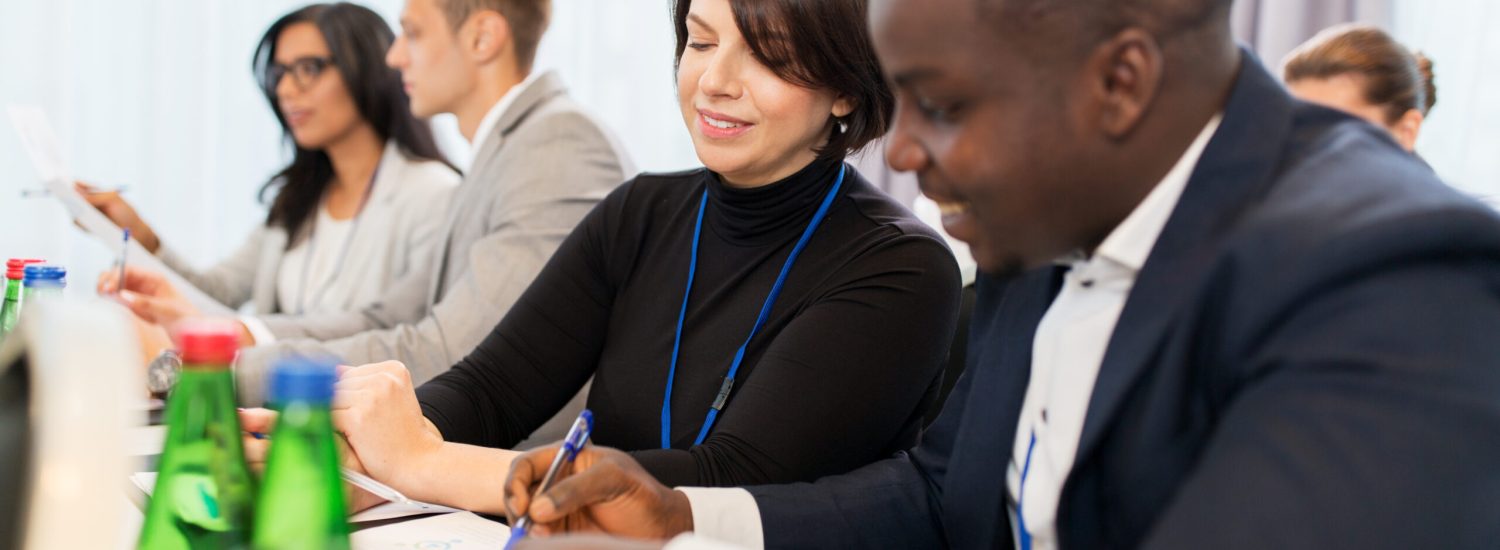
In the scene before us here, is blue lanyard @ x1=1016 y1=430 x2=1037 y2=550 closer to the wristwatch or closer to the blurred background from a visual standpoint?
the wristwatch

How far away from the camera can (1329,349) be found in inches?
24.5

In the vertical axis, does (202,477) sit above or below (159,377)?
above

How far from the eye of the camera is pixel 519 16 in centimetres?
248

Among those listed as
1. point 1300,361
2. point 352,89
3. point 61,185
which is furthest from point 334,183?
point 1300,361

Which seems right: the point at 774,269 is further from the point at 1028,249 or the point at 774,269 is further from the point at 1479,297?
the point at 1479,297

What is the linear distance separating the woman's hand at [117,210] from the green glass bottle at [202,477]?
2.14 meters

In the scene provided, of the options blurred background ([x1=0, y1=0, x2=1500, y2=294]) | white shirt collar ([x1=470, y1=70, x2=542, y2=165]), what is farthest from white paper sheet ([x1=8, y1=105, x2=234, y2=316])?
blurred background ([x1=0, y1=0, x2=1500, y2=294])

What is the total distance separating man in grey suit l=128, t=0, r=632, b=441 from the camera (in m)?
1.95

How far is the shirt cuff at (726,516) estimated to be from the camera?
1.06 m

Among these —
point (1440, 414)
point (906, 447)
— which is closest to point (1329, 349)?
point (1440, 414)

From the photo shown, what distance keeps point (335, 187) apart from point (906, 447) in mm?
2014

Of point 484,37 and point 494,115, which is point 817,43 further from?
point 484,37

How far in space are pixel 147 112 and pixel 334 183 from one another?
2.75 ft

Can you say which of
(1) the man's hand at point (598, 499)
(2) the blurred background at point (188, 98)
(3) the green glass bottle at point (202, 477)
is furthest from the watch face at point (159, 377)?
(2) the blurred background at point (188, 98)
